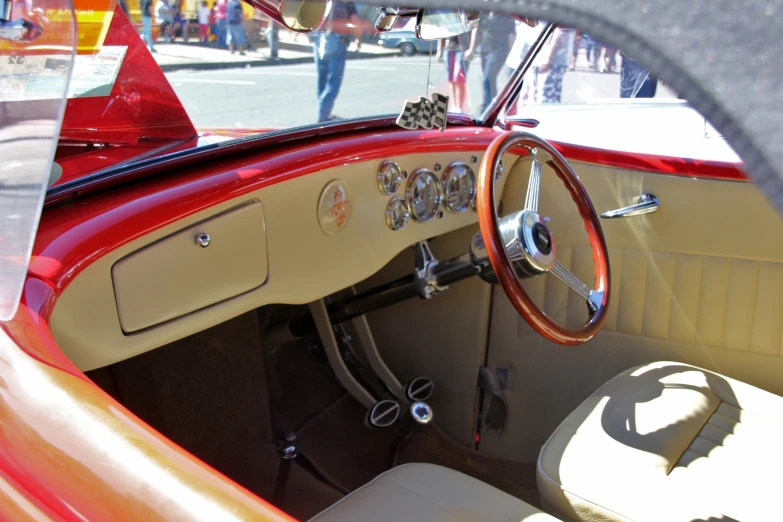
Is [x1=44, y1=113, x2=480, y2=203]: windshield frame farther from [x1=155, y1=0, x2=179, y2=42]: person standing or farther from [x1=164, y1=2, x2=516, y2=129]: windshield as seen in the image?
[x1=155, y1=0, x2=179, y2=42]: person standing

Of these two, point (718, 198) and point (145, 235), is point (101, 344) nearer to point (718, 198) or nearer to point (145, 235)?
point (145, 235)

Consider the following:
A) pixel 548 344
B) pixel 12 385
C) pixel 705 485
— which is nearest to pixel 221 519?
pixel 12 385

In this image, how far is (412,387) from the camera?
8.04 feet

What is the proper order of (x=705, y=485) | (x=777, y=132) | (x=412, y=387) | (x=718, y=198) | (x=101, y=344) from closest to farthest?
(x=777, y=132) < (x=101, y=344) < (x=705, y=485) < (x=718, y=198) < (x=412, y=387)

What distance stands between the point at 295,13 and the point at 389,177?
624mm

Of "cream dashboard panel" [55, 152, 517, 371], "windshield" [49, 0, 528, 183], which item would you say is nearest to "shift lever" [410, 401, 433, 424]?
"cream dashboard panel" [55, 152, 517, 371]

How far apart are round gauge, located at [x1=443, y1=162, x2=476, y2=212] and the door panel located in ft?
0.44

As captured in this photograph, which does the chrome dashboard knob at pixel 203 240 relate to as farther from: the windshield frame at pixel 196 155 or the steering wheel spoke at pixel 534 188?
the steering wheel spoke at pixel 534 188

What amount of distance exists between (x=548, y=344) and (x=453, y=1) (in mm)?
1955

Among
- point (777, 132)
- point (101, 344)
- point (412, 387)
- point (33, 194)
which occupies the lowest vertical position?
point (412, 387)

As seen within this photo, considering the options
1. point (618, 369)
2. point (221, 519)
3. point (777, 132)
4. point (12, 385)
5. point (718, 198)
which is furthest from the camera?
point (618, 369)

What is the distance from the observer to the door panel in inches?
78.5

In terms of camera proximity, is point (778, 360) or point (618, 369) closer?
point (778, 360)

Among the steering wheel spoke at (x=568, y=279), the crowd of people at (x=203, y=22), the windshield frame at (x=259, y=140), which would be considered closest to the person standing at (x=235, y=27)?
the crowd of people at (x=203, y=22)
